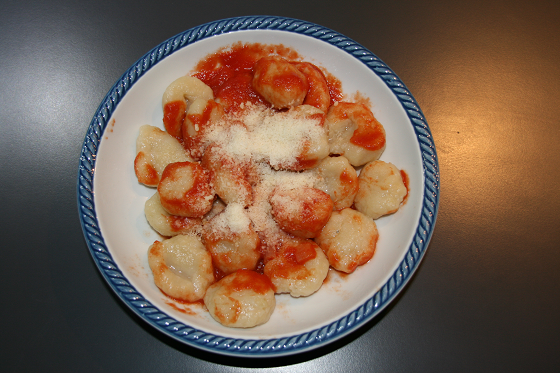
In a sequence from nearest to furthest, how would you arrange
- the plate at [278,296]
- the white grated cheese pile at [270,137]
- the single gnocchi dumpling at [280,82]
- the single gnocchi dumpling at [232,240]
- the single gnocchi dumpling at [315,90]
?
the plate at [278,296] < the single gnocchi dumpling at [232,240] < the white grated cheese pile at [270,137] < the single gnocchi dumpling at [280,82] < the single gnocchi dumpling at [315,90]

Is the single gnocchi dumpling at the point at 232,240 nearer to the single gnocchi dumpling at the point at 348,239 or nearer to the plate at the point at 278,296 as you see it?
the plate at the point at 278,296

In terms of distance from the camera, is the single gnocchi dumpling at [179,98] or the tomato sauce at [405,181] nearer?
the tomato sauce at [405,181]

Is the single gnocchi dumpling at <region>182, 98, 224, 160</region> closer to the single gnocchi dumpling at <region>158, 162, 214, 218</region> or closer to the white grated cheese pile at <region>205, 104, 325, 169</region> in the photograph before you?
the white grated cheese pile at <region>205, 104, 325, 169</region>

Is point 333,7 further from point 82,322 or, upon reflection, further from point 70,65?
point 82,322

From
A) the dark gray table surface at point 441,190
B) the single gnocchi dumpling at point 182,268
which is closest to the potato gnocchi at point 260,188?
the single gnocchi dumpling at point 182,268

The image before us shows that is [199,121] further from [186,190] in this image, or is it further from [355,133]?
[355,133]

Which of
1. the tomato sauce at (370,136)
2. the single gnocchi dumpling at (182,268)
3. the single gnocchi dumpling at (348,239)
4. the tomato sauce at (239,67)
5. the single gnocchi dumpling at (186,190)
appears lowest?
the single gnocchi dumpling at (182,268)

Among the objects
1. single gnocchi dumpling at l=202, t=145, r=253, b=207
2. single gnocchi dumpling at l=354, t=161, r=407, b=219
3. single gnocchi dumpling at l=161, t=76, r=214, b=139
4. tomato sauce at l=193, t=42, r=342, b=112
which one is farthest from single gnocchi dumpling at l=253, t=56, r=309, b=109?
single gnocchi dumpling at l=354, t=161, r=407, b=219

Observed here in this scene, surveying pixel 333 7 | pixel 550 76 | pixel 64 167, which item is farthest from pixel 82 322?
pixel 550 76

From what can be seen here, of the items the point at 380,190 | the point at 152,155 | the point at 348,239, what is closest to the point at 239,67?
the point at 152,155
